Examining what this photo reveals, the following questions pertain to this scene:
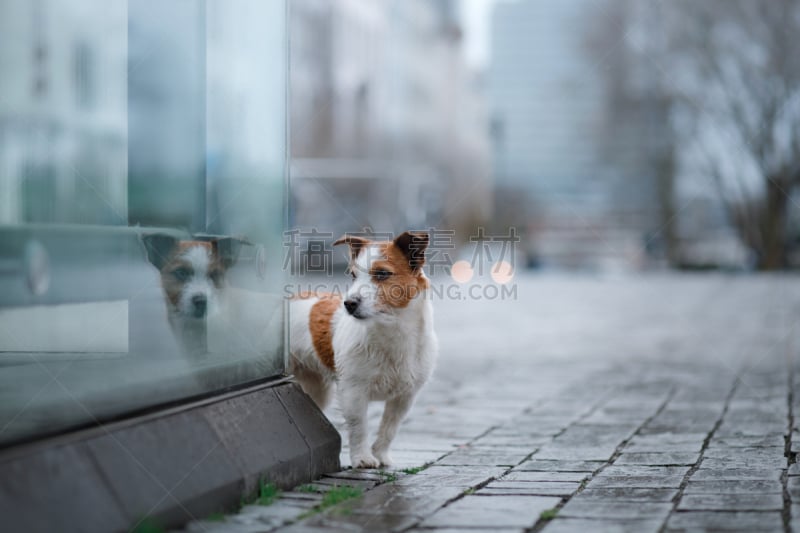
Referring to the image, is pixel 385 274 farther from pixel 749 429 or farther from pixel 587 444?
pixel 749 429

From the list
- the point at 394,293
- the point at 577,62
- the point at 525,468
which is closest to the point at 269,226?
the point at 394,293

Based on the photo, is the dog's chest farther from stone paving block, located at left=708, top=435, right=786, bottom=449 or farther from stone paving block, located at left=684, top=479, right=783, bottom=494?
stone paving block, located at left=708, top=435, right=786, bottom=449

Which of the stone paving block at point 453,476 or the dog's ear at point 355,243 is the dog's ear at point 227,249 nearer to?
the dog's ear at point 355,243

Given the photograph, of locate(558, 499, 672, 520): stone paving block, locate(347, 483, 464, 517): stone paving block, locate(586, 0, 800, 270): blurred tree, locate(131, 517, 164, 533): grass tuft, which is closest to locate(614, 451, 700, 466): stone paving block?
locate(558, 499, 672, 520): stone paving block

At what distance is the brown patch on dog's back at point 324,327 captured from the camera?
233 inches

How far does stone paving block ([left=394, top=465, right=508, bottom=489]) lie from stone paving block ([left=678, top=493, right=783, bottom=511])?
1.04m

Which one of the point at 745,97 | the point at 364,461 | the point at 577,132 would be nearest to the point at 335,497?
the point at 364,461

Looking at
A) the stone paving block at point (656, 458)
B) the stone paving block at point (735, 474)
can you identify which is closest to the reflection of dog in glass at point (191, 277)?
the stone paving block at point (656, 458)

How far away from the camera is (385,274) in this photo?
217 inches

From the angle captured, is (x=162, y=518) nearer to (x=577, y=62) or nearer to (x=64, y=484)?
(x=64, y=484)

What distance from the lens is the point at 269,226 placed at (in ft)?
19.2

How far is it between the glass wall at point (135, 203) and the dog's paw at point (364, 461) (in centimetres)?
65

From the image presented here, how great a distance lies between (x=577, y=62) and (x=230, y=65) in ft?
125

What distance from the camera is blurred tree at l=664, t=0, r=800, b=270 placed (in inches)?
1262
